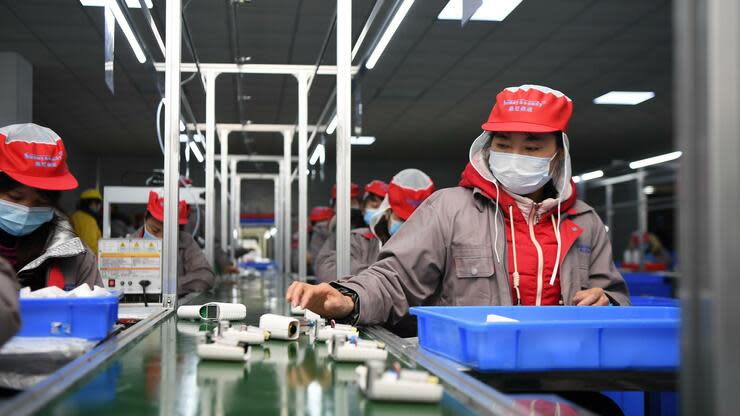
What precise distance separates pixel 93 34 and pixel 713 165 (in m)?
7.06

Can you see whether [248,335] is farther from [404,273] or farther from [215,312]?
[404,273]

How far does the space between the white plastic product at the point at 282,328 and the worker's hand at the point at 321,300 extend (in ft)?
0.18

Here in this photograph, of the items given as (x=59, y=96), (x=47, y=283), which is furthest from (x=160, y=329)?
(x=59, y=96)

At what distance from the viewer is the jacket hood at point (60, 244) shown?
6.90 ft

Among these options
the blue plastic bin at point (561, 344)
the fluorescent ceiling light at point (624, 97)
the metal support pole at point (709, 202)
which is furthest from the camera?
the fluorescent ceiling light at point (624, 97)

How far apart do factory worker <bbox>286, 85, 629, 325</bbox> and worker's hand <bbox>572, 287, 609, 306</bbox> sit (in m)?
0.11

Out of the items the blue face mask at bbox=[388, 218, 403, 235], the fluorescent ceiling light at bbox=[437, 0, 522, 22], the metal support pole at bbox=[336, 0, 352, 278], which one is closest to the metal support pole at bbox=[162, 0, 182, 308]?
the metal support pole at bbox=[336, 0, 352, 278]

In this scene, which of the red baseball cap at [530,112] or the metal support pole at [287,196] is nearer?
the red baseball cap at [530,112]

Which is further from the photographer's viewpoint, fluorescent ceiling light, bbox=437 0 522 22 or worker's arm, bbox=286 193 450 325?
fluorescent ceiling light, bbox=437 0 522 22

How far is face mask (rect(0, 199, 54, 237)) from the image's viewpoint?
213 centimetres

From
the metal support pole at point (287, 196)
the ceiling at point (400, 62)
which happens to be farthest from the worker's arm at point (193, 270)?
the metal support pole at point (287, 196)

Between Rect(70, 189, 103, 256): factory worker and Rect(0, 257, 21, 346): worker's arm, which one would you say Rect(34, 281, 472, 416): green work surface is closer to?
Rect(0, 257, 21, 346): worker's arm

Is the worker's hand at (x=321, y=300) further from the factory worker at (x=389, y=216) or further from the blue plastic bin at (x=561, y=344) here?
the factory worker at (x=389, y=216)

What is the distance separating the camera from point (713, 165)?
638mm
